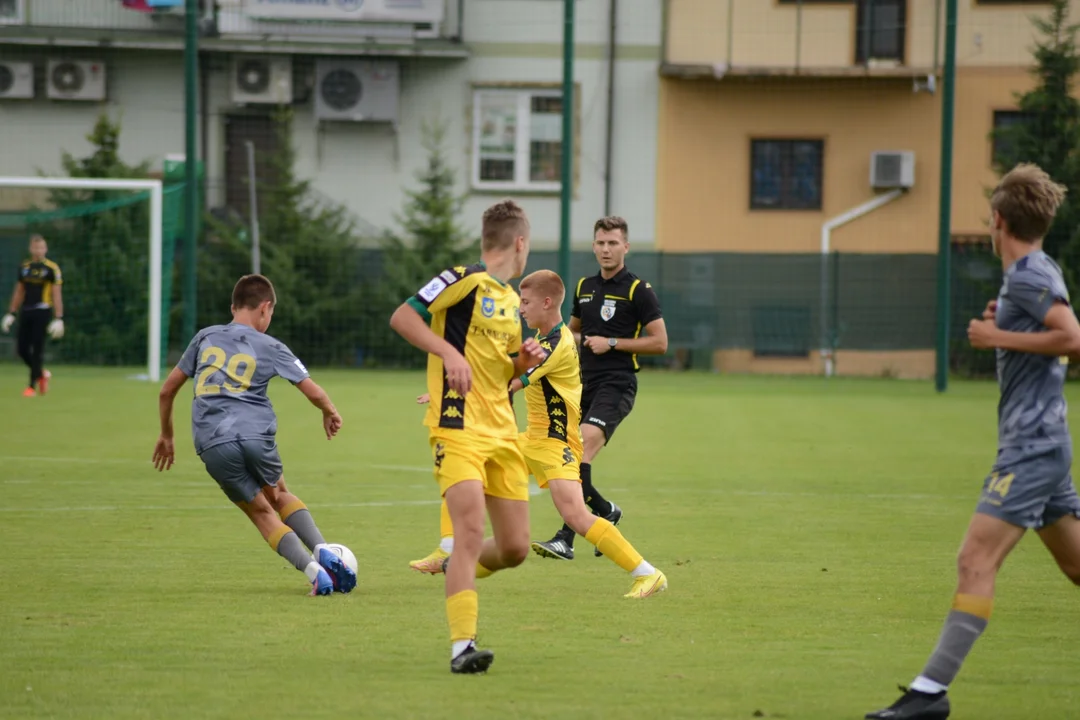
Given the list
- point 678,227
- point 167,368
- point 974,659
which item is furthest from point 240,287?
point 678,227

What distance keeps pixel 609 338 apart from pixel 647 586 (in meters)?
2.23

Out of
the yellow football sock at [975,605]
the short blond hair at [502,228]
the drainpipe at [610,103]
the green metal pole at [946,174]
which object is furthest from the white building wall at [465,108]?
the yellow football sock at [975,605]

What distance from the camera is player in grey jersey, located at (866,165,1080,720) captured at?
15.8 ft

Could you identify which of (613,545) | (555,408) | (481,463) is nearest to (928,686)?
(481,463)

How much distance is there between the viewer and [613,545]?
23.5 ft

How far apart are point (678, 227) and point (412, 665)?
23.9m

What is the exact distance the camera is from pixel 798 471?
13.0 meters

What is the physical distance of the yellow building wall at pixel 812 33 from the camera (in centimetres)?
2836

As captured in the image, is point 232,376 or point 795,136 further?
point 795,136

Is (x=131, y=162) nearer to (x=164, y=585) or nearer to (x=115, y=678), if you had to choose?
(x=164, y=585)

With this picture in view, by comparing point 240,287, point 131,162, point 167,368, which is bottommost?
point 167,368

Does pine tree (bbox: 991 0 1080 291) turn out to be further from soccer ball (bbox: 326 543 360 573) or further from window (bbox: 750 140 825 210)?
soccer ball (bbox: 326 543 360 573)

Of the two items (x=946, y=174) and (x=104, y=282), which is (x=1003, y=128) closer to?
(x=946, y=174)

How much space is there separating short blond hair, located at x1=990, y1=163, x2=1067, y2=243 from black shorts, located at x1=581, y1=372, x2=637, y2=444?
4.08 m
